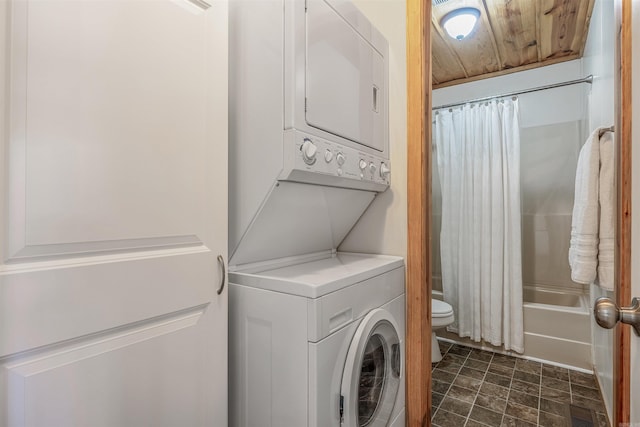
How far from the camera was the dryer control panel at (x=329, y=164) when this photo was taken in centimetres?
112

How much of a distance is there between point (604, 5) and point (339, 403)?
254 centimetres

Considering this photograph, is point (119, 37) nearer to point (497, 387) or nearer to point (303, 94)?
point (303, 94)

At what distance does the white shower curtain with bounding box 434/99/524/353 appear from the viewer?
2.80m

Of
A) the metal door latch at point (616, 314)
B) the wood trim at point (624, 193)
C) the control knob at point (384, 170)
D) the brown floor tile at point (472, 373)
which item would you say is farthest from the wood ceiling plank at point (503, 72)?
the metal door latch at point (616, 314)

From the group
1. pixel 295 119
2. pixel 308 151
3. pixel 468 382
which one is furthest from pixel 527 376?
pixel 295 119

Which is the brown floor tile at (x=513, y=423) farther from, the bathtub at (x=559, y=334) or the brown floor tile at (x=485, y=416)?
the bathtub at (x=559, y=334)

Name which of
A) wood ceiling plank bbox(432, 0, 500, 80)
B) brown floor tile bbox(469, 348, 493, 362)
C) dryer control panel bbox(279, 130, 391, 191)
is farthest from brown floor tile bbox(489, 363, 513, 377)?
wood ceiling plank bbox(432, 0, 500, 80)

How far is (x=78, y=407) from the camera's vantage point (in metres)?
0.79

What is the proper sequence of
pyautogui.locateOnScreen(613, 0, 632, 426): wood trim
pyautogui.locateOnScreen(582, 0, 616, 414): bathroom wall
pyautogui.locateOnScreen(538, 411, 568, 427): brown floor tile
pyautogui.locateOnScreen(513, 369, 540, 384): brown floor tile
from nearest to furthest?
pyautogui.locateOnScreen(613, 0, 632, 426): wood trim, pyautogui.locateOnScreen(582, 0, 616, 414): bathroom wall, pyautogui.locateOnScreen(538, 411, 568, 427): brown floor tile, pyautogui.locateOnScreen(513, 369, 540, 384): brown floor tile

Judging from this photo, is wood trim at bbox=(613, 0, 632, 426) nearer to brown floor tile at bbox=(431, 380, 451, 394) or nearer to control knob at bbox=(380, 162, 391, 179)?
control knob at bbox=(380, 162, 391, 179)

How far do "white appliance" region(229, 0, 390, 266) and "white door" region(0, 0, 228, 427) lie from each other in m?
0.13

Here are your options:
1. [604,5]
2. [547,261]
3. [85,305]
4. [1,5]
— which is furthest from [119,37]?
[547,261]

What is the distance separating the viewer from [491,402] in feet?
6.82

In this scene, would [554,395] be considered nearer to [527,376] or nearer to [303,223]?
[527,376]
